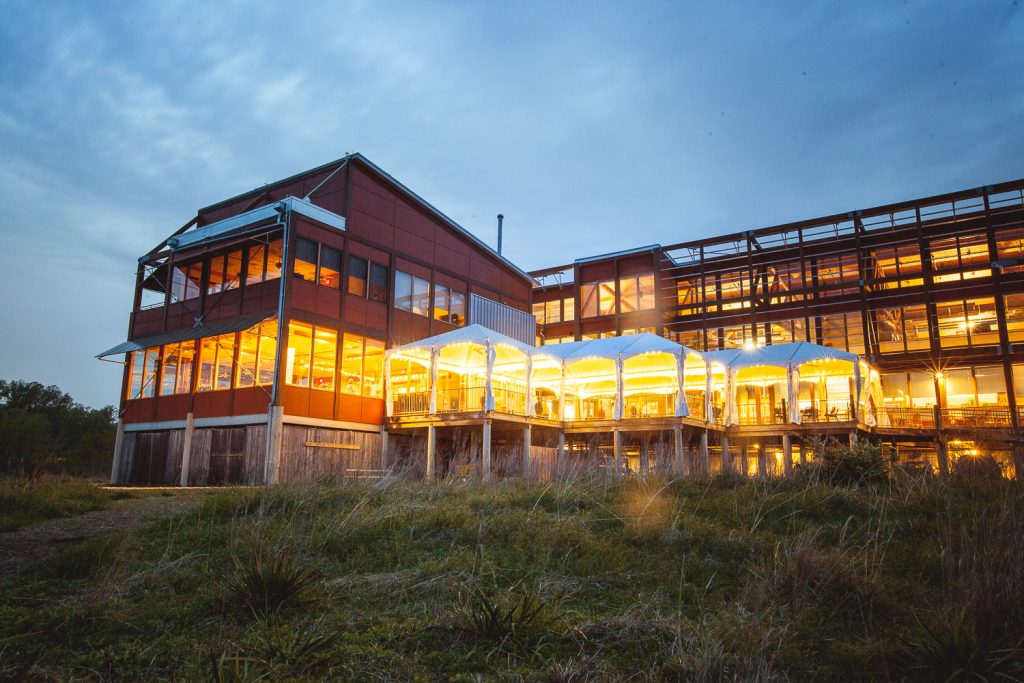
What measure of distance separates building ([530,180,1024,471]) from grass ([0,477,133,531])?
21113 millimetres

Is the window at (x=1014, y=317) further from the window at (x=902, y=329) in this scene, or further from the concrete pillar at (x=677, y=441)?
the concrete pillar at (x=677, y=441)

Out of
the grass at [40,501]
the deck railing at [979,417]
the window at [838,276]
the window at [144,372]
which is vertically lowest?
the grass at [40,501]

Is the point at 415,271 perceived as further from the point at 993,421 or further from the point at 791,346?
the point at 993,421

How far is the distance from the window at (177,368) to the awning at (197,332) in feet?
1.50

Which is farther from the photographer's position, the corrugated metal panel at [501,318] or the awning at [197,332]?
the corrugated metal panel at [501,318]

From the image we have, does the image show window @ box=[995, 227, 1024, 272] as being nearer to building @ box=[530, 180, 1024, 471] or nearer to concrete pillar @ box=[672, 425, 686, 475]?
building @ box=[530, 180, 1024, 471]

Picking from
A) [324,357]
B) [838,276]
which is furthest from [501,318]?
[838,276]

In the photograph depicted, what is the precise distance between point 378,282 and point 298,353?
4.68 metres

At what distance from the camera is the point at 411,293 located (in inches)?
1114

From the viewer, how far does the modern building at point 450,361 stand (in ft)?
77.0

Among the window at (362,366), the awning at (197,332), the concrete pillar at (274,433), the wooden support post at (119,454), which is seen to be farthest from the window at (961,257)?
the wooden support post at (119,454)

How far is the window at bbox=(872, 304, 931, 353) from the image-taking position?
33938mm

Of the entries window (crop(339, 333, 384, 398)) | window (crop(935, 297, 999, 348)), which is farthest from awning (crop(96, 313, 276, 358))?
window (crop(935, 297, 999, 348))

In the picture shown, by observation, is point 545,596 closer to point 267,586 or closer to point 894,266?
point 267,586
